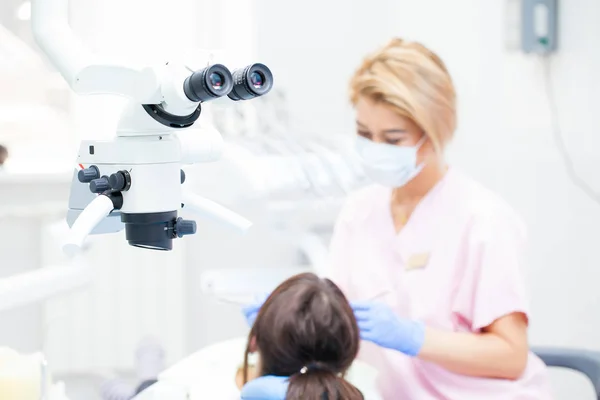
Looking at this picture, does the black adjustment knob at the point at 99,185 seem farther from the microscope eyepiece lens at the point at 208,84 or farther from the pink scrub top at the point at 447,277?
the pink scrub top at the point at 447,277

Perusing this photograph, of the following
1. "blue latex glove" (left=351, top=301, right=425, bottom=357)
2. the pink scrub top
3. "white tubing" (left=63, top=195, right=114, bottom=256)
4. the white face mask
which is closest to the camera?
"white tubing" (left=63, top=195, right=114, bottom=256)

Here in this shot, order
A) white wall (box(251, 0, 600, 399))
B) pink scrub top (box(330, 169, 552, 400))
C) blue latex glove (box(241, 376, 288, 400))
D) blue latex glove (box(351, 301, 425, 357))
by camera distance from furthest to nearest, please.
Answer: white wall (box(251, 0, 600, 399))
pink scrub top (box(330, 169, 552, 400))
blue latex glove (box(351, 301, 425, 357))
blue latex glove (box(241, 376, 288, 400))

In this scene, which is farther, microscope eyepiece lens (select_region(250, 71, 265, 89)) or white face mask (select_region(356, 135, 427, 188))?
white face mask (select_region(356, 135, 427, 188))

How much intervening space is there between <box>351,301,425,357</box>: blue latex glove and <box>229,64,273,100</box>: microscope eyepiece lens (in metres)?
0.83

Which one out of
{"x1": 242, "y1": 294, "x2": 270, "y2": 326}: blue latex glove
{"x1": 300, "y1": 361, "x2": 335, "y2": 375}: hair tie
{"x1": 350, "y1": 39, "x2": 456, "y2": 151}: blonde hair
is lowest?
{"x1": 300, "y1": 361, "x2": 335, "y2": 375}: hair tie

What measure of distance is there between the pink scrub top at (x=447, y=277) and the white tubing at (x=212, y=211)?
89 cm

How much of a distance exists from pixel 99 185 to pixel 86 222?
57 millimetres

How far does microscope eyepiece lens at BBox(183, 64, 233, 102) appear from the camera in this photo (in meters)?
0.77

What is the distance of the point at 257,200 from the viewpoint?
2.05 m

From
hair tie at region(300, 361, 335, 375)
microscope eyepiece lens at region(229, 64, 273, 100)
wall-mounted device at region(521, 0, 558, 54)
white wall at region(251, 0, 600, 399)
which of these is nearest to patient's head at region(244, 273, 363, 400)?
hair tie at region(300, 361, 335, 375)

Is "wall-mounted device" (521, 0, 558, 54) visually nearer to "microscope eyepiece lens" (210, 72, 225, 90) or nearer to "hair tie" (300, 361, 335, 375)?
"hair tie" (300, 361, 335, 375)

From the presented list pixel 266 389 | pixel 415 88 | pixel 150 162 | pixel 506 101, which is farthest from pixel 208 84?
pixel 506 101

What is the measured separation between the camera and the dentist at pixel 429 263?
1659mm

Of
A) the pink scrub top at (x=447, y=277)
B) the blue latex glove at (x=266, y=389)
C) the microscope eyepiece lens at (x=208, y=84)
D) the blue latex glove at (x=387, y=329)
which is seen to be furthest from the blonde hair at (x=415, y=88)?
the microscope eyepiece lens at (x=208, y=84)
